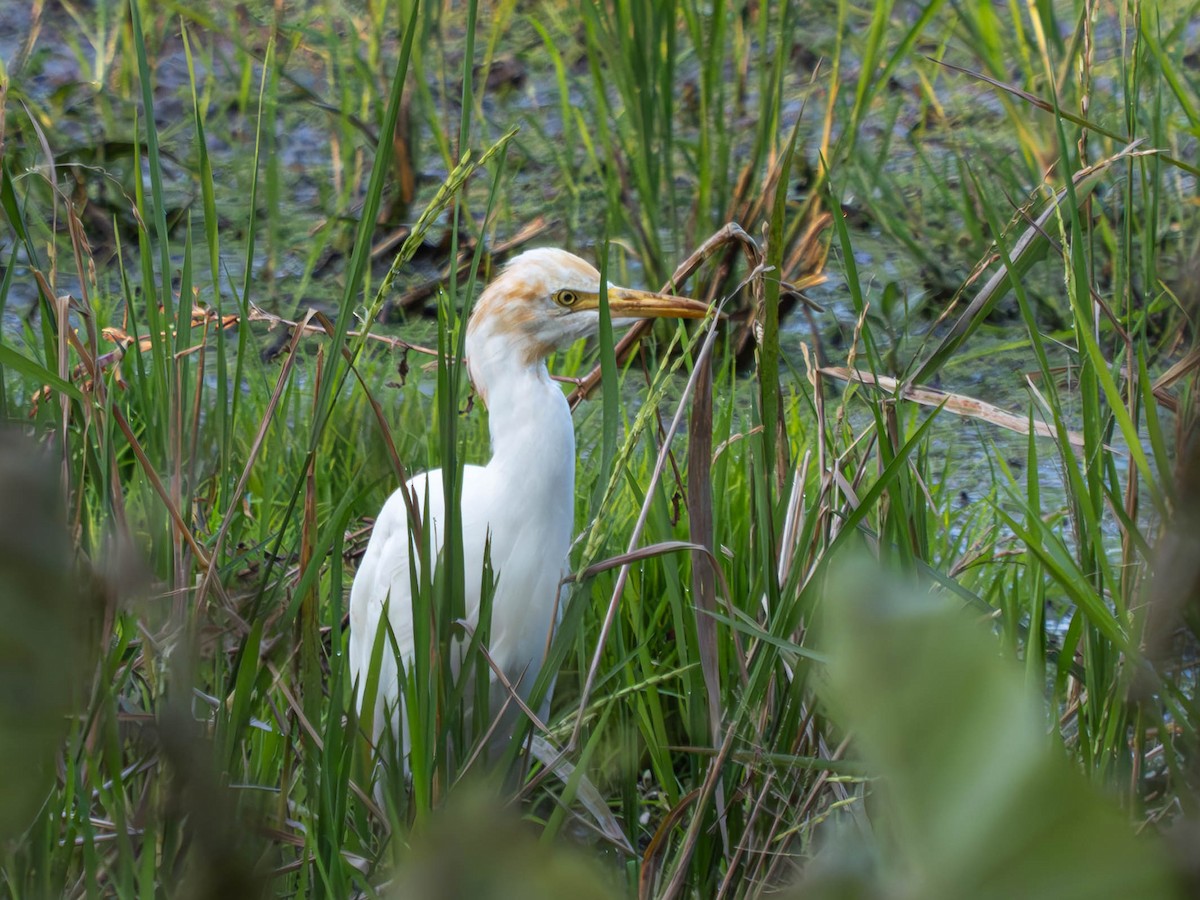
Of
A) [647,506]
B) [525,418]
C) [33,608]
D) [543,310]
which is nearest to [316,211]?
[543,310]

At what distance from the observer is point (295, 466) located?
2195 millimetres

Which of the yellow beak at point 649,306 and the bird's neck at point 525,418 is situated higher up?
the yellow beak at point 649,306

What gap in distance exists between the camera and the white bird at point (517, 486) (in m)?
1.64

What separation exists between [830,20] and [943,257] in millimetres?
1270

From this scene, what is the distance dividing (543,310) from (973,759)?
5.50 feet

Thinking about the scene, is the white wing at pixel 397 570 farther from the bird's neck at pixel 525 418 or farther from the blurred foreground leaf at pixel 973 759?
the blurred foreground leaf at pixel 973 759

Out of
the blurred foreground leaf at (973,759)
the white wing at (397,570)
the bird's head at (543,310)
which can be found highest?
the blurred foreground leaf at (973,759)

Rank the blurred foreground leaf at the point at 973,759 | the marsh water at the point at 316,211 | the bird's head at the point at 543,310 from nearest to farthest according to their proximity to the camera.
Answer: the blurred foreground leaf at the point at 973,759, the bird's head at the point at 543,310, the marsh water at the point at 316,211

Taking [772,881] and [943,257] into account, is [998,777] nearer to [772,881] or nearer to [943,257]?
[772,881]

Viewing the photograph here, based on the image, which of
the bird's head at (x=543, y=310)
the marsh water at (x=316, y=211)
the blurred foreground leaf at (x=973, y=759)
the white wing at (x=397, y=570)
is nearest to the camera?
the blurred foreground leaf at (x=973, y=759)

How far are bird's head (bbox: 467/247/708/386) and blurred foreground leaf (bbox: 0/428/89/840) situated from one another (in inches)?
Answer: 62.7

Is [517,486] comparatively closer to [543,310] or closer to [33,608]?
[543,310]

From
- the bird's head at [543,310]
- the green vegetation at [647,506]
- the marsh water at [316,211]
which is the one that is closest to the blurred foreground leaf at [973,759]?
the green vegetation at [647,506]

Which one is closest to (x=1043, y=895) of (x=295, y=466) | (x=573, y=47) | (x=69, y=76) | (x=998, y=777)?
(x=998, y=777)
